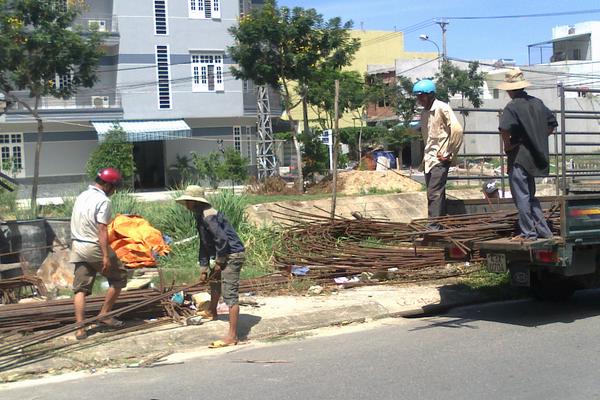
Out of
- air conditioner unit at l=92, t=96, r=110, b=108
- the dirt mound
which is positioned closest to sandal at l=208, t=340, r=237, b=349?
the dirt mound

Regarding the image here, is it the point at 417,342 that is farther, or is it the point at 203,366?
the point at 417,342

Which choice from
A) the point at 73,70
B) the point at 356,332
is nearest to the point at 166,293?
the point at 356,332

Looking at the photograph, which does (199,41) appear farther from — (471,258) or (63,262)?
(471,258)

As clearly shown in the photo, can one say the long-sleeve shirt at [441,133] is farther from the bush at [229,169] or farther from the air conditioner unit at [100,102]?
the air conditioner unit at [100,102]

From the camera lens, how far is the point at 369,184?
2316 cm

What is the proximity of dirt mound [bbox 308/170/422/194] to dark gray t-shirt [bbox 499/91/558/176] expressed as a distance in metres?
15.0

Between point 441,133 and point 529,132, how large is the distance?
133 centimetres

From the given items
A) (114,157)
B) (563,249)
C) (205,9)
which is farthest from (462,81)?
(563,249)

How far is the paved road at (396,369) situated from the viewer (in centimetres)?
535

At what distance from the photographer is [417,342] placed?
6848 mm

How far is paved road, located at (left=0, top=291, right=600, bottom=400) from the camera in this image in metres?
5.35

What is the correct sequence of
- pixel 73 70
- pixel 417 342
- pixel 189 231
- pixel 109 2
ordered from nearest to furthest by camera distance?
pixel 417 342 < pixel 189 231 < pixel 73 70 < pixel 109 2

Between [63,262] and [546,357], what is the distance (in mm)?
7002

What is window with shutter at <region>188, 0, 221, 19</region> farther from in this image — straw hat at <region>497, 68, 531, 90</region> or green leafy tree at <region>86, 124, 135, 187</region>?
straw hat at <region>497, 68, 531, 90</region>
